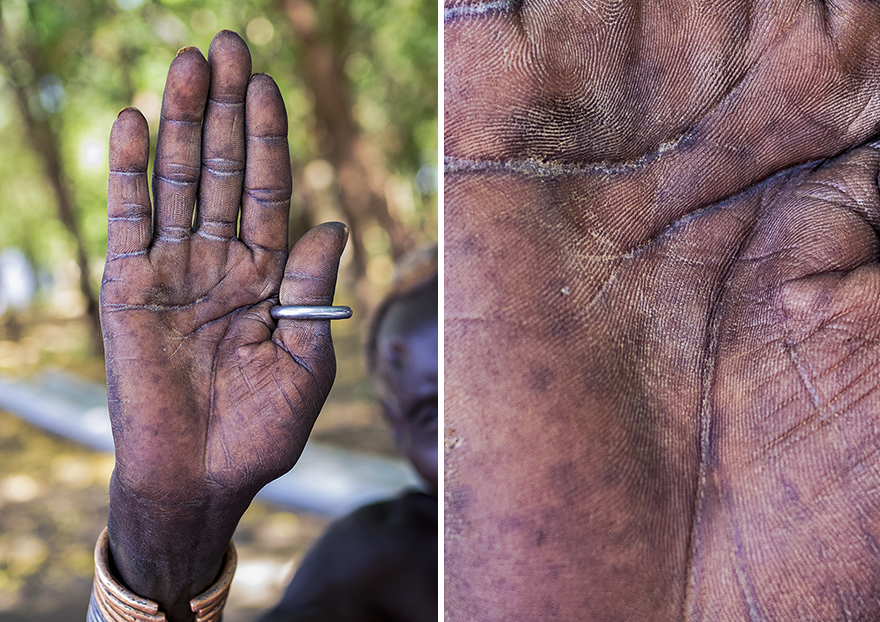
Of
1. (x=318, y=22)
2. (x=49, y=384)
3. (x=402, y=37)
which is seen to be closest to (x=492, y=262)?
(x=318, y=22)

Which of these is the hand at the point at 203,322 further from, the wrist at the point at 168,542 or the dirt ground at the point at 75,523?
the dirt ground at the point at 75,523

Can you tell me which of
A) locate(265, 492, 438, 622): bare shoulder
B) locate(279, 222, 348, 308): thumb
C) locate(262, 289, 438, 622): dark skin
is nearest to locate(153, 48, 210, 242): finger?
locate(279, 222, 348, 308): thumb

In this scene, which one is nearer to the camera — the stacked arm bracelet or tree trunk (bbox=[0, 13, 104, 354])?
the stacked arm bracelet

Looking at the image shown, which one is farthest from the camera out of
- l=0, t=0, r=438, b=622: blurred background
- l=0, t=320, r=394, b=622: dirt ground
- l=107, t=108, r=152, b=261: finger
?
Answer: l=0, t=0, r=438, b=622: blurred background

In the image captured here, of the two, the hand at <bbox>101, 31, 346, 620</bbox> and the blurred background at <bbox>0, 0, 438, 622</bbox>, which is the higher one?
the hand at <bbox>101, 31, 346, 620</bbox>

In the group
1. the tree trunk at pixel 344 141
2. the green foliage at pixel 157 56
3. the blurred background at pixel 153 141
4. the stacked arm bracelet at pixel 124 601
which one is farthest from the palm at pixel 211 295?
the tree trunk at pixel 344 141

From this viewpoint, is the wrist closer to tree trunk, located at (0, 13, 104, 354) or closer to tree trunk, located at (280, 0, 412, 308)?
tree trunk, located at (280, 0, 412, 308)
